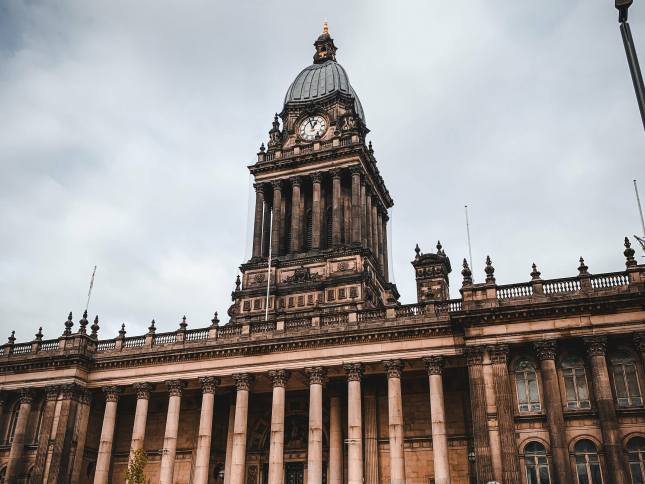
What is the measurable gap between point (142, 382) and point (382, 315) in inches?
714

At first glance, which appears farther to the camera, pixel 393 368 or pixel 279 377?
pixel 279 377

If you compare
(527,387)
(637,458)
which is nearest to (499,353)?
(527,387)

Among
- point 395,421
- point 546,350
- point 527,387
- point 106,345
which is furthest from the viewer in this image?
point 106,345

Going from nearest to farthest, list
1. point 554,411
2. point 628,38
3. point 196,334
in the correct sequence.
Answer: point 628,38, point 554,411, point 196,334

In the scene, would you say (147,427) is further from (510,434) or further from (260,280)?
(510,434)

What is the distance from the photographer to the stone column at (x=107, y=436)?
1737 inches

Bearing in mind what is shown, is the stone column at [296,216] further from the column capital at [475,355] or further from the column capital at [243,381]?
the column capital at [475,355]

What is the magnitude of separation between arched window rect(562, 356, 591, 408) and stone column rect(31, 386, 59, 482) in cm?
3464

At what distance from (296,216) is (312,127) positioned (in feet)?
33.3

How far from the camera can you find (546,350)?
120ft

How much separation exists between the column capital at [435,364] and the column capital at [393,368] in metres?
1.73

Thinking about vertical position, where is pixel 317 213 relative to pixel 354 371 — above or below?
above

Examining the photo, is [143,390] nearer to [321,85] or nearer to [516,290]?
[516,290]

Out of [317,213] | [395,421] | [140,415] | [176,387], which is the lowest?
[395,421]
